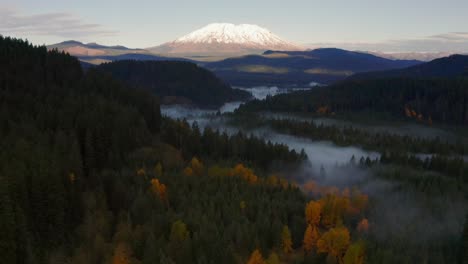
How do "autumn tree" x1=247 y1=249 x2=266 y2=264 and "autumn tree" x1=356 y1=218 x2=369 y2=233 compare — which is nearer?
"autumn tree" x1=247 y1=249 x2=266 y2=264

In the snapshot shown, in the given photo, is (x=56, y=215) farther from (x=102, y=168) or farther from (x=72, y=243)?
(x=102, y=168)

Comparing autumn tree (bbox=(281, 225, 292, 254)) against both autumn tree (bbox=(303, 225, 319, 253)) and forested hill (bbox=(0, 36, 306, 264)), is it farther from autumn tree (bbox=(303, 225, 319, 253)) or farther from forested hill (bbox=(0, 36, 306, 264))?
autumn tree (bbox=(303, 225, 319, 253))

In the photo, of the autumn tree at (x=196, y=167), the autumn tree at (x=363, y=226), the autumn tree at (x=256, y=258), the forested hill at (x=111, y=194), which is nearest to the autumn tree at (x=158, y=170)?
the forested hill at (x=111, y=194)

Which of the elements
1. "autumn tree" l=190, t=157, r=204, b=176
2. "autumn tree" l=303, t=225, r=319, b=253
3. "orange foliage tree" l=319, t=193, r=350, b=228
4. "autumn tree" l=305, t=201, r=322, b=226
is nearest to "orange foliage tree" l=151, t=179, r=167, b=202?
"autumn tree" l=190, t=157, r=204, b=176

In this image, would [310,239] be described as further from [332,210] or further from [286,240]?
[332,210]

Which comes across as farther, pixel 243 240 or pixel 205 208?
pixel 205 208

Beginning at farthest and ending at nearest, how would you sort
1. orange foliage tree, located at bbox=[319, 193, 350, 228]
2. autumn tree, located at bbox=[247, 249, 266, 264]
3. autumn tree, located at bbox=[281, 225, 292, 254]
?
orange foliage tree, located at bbox=[319, 193, 350, 228], autumn tree, located at bbox=[281, 225, 292, 254], autumn tree, located at bbox=[247, 249, 266, 264]

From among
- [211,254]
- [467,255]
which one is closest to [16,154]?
[211,254]

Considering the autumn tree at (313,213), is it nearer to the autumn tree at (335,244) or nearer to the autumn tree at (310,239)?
the autumn tree at (310,239)
